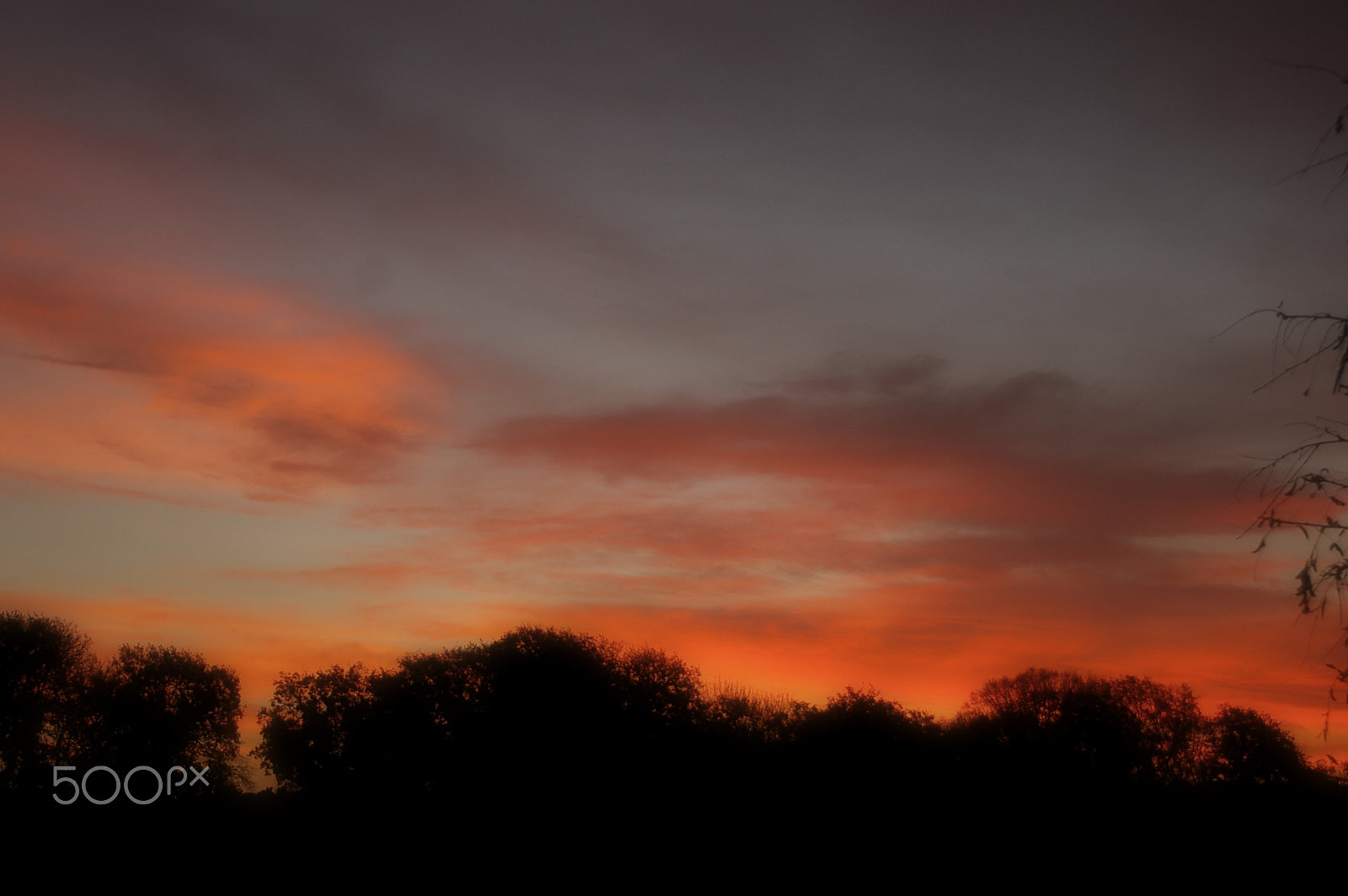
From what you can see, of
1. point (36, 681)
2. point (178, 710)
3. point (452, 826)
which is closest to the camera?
point (452, 826)

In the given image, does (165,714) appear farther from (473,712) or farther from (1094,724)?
(1094,724)

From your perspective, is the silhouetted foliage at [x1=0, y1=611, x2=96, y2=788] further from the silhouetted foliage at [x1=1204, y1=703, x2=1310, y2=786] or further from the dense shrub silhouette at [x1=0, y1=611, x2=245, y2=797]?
the silhouetted foliage at [x1=1204, y1=703, x2=1310, y2=786]

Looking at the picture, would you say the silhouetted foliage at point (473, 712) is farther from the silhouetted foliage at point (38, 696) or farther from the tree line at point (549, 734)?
the silhouetted foliage at point (38, 696)

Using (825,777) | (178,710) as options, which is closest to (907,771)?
(825,777)

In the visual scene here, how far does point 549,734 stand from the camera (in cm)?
6228

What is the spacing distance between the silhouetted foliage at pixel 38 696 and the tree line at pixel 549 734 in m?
0.11

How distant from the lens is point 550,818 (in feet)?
161

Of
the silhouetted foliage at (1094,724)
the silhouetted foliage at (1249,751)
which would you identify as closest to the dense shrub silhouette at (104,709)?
the silhouetted foliage at (1094,724)

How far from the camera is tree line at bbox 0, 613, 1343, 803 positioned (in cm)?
5791

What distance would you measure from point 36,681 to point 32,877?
110ft

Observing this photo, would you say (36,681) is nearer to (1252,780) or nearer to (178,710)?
(178,710)

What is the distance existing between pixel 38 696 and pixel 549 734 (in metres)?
33.5

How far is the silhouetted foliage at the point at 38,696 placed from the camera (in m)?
59.2

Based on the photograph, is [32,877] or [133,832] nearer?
[32,877]
